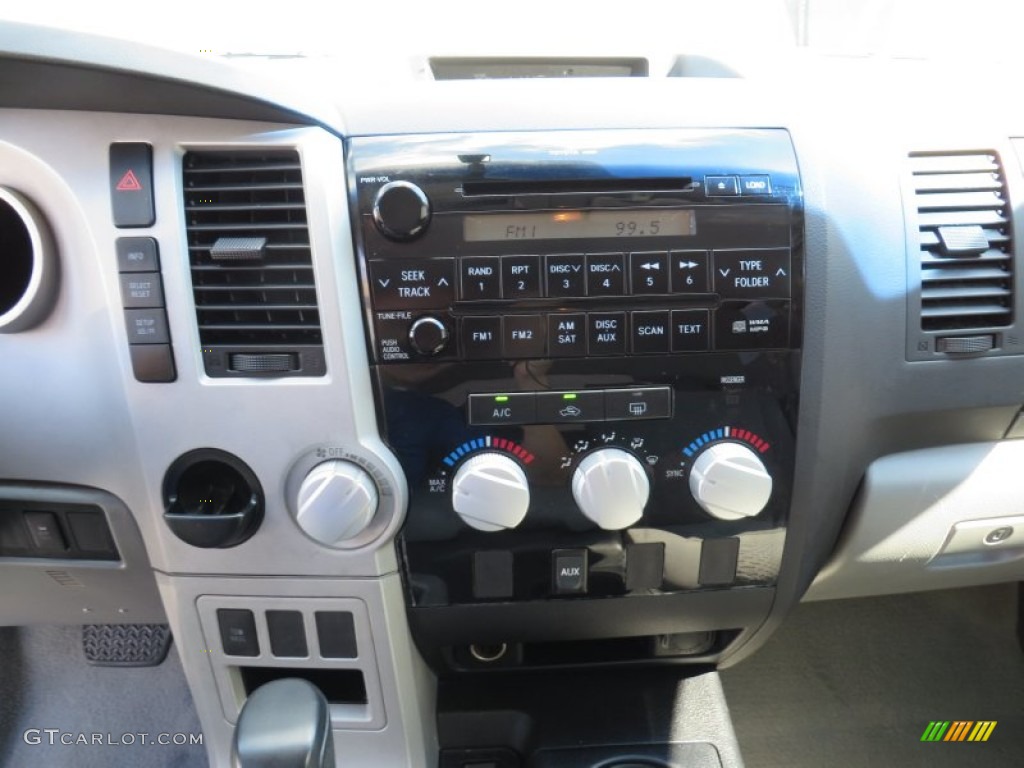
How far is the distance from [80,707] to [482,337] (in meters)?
1.22

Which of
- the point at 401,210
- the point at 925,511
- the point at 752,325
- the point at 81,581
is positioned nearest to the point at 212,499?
the point at 81,581

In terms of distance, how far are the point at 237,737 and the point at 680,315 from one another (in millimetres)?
611

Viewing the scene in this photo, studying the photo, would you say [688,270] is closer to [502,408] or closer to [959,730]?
[502,408]

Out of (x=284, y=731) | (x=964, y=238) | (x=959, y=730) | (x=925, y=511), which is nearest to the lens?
(x=284, y=731)

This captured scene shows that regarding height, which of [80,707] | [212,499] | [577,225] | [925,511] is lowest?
[80,707]

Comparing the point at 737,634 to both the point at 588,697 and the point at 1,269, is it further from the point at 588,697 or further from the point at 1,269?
the point at 1,269

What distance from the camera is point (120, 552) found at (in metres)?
0.95

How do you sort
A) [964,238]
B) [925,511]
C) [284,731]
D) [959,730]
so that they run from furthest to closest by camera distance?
[959,730], [925,511], [964,238], [284,731]

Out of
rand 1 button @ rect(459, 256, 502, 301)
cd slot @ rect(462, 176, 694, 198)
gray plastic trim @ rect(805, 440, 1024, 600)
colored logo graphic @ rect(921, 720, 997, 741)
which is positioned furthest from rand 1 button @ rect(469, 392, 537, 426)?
colored logo graphic @ rect(921, 720, 997, 741)

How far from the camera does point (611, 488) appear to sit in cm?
81

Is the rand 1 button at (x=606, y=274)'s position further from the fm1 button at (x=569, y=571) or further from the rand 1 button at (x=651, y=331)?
the fm1 button at (x=569, y=571)

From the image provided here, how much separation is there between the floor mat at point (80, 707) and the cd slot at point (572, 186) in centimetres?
113

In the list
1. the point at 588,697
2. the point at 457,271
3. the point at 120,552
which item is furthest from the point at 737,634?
the point at 120,552

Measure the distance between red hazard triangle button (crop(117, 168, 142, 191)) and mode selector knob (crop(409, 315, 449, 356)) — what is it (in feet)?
0.98
